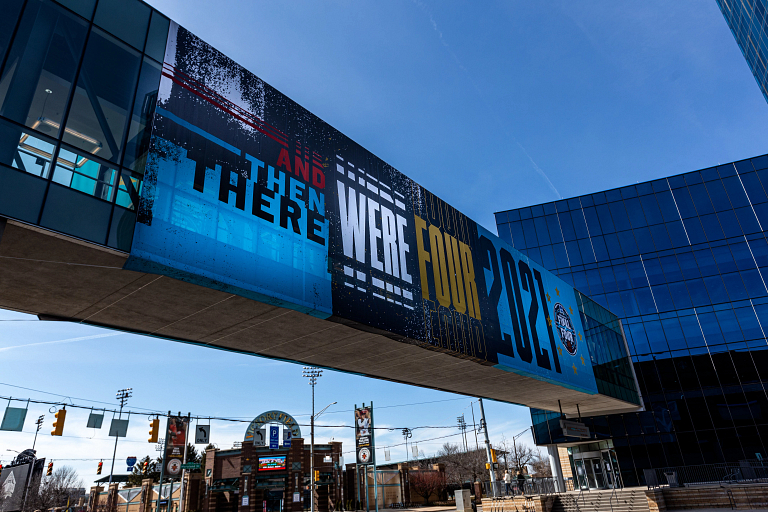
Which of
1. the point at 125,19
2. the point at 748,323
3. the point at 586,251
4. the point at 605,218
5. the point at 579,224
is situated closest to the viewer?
the point at 125,19

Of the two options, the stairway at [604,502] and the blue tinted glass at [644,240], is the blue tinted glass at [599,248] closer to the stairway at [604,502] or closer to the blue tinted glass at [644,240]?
the blue tinted glass at [644,240]

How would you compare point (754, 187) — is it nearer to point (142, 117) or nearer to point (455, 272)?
point (455, 272)

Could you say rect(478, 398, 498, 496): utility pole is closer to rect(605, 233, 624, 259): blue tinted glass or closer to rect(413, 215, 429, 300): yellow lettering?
rect(413, 215, 429, 300): yellow lettering

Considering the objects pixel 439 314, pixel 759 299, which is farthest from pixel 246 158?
pixel 759 299

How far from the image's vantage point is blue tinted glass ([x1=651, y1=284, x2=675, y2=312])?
1682 inches

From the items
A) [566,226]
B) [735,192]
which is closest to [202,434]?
[566,226]

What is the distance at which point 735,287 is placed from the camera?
4162 cm

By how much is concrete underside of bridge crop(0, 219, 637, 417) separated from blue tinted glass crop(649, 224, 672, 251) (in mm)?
30351

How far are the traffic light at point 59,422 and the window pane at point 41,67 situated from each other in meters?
14.7

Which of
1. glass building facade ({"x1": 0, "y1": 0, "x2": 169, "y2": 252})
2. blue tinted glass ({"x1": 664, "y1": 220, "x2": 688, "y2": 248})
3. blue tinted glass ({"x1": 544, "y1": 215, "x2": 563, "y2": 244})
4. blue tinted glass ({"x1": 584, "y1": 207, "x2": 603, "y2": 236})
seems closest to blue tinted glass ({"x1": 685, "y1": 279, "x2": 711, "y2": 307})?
blue tinted glass ({"x1": 664, "y1": 220, "x2": 688, "y2": 248})

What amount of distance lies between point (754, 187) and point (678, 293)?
42.4 ft

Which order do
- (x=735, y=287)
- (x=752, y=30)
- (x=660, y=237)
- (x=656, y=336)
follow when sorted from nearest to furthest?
(x=735, y=287)
(x=656, y=336)
(x=660, y=237)
(x=752, y=30)

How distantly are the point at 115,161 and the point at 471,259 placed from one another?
1694 cm

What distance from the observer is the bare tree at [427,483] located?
3125 inches
